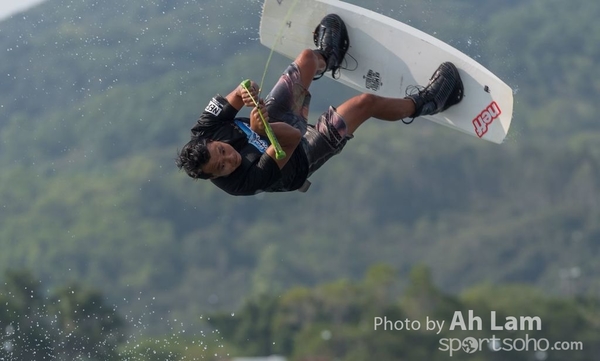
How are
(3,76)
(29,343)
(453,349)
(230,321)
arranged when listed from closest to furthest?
(29,343) → (453,349) → (230,321) → (3,76)

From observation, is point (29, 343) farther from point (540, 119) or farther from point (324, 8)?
point (540, 119)

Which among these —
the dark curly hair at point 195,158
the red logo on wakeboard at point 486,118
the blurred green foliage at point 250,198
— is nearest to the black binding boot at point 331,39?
the red logo on wakeboard at point 486,118

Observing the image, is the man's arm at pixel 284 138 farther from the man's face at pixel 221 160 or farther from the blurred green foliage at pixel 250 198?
the blurred green foliage at pixel 250 198

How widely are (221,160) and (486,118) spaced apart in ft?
9.17

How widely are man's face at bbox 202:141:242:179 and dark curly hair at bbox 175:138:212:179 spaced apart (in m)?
0.03

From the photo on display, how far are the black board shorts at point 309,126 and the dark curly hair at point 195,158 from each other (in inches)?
36.4

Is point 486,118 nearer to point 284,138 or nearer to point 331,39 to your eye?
point 331,39

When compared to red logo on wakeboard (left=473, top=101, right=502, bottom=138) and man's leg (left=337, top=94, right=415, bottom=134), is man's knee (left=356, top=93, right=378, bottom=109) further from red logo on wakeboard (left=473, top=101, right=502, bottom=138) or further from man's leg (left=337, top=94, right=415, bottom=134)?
red logo on wakeboard (left=473, top=101, right=502, bottom=138)

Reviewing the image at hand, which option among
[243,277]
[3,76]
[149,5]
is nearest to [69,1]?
[149,5]

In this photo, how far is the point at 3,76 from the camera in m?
46.0

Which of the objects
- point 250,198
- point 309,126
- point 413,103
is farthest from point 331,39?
point 250,198

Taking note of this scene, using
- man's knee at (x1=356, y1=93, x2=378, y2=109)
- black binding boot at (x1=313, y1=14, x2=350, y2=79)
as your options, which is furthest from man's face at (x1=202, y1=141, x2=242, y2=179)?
black binding boot at (x1=313, y1=14, x2=350, y2=79)

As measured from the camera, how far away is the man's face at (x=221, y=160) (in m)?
8.34

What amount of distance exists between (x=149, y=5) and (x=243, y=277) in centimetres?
1790
